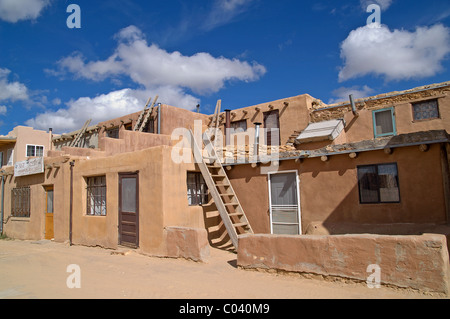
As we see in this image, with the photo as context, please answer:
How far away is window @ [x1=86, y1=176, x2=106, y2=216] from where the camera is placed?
11172 millimetres

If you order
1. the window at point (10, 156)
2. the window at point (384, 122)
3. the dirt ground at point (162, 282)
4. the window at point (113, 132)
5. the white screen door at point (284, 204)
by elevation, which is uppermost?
the window at point (113, 132)

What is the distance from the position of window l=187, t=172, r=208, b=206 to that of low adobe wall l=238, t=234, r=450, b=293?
342 centimetres

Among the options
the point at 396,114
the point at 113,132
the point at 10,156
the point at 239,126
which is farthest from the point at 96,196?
the point at 10,156

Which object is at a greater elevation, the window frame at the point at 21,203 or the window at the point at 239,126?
the window at the point at 239,126

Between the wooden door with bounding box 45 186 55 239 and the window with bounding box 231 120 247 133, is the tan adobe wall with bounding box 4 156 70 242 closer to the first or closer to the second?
the wooden door with bounding box 45 186 55 239

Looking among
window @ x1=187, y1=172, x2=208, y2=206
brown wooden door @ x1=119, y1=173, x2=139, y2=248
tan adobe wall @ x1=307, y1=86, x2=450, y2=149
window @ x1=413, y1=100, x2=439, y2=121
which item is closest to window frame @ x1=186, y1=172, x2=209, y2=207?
window @ x1=187, y1=172, x2=208, y2=206

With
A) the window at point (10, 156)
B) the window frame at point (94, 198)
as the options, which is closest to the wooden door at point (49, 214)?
the window frame at point (94, 198)

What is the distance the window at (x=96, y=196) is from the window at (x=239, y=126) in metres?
8.81

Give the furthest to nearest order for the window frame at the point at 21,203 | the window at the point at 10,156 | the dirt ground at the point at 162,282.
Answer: the window at the point at 10,156
the window frame at the point at 21,203
the dirt ground at the point at 162,282

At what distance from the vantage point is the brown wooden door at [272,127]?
54.3ft

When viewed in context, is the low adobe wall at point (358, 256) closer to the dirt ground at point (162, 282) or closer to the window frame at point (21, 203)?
the dirt ground at point (162, 282)

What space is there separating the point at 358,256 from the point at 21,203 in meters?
15.7
